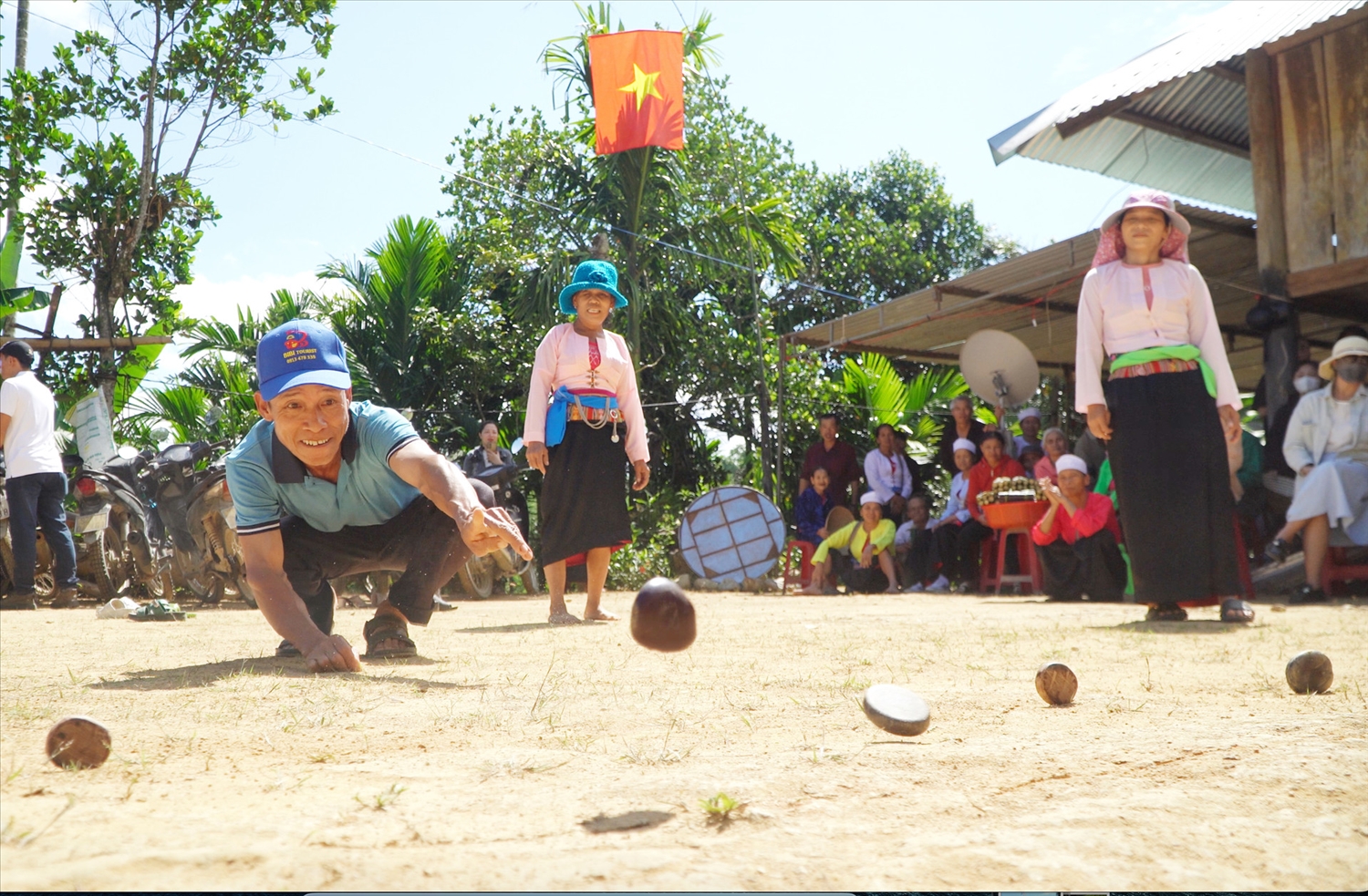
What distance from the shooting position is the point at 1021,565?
951cm

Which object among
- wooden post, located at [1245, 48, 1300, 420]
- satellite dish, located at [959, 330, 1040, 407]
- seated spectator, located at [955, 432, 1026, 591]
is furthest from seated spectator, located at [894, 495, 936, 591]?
wooden post, located at [1245, 48, 1300, 420]

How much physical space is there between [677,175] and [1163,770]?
38.6ft

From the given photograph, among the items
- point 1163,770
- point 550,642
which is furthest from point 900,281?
point 1163,770

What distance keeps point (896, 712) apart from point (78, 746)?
1.49m

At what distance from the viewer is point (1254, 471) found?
7973 mm

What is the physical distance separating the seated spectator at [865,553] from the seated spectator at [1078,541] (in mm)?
2546

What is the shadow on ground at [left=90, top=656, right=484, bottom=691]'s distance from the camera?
313 centimetres

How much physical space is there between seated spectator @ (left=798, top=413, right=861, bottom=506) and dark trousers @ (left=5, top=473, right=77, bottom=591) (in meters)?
6.32

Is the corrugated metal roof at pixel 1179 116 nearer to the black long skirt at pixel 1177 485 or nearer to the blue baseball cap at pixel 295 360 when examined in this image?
the black long skirt at pixel 1177 485

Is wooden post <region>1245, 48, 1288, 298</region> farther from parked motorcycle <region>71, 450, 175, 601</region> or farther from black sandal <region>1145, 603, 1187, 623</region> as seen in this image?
parked motorcycle <region>71, 450, 175, 601</region>

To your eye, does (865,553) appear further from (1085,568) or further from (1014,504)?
(1085,568)

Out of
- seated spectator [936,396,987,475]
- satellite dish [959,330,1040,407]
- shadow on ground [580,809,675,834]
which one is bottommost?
shadow on ground [580,809,675,834]

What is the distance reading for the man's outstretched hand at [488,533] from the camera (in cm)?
296

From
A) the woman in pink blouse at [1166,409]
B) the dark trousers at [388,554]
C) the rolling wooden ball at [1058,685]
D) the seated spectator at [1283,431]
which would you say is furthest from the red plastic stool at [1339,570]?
the dark trousers at [388,554]
